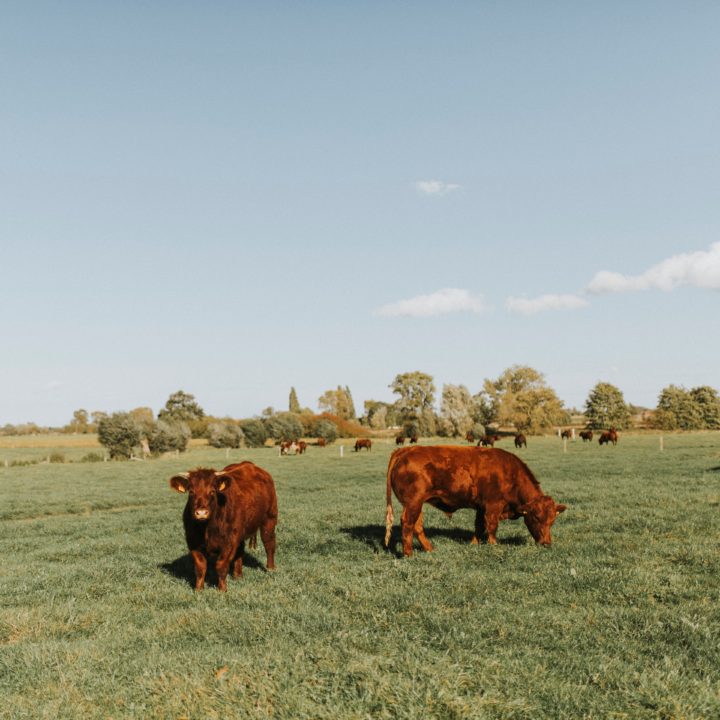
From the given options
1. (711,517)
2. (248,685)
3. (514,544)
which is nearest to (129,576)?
(248,685)

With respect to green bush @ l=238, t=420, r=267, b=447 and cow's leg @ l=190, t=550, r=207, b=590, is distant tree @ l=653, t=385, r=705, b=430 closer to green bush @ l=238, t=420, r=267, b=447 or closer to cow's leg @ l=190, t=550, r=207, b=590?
green bush @ l=238, t=420, r=267, b=447

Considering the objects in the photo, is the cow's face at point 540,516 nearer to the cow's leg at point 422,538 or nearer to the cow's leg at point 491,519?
the cow's leg at point 491,519

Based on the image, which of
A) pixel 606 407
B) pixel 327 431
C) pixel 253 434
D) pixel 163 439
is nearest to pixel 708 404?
pixel 606 407

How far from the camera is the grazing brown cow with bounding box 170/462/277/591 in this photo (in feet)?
28.3

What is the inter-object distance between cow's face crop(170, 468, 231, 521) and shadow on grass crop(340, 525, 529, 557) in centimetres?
398

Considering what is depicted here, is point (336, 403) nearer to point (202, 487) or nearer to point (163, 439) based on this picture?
point (163, 439)

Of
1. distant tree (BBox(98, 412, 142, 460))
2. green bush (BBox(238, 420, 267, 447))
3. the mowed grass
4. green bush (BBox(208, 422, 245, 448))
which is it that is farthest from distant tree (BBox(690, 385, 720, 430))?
the mowed grass

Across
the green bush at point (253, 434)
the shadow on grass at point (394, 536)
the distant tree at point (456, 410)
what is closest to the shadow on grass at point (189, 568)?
the shadow on grass at point (394, 536)

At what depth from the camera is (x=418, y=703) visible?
495 cm

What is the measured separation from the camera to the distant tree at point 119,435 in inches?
2183

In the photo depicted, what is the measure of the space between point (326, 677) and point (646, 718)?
2725mm

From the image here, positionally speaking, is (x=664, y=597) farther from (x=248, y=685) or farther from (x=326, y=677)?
(x=248, y=685)

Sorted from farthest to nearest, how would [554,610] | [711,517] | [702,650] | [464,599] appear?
[711,517]
[464,599]
[554,610]
[702,650]

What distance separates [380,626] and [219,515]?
324 cm
